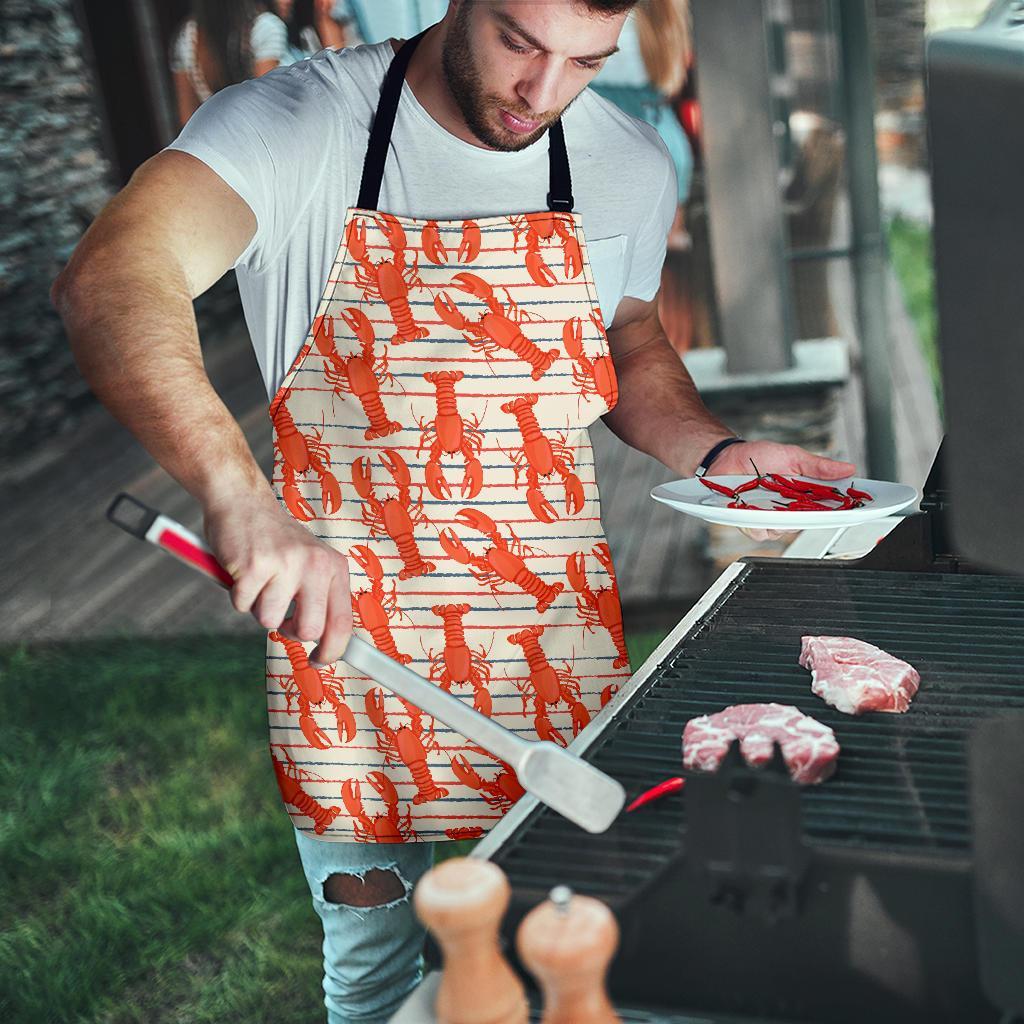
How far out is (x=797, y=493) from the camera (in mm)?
1772

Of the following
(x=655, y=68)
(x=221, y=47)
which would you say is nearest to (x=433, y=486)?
(x=655, y=68)

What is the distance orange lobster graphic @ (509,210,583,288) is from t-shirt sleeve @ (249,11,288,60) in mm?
5159

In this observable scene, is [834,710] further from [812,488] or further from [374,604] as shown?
[374,604]

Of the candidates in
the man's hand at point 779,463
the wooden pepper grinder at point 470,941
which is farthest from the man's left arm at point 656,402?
the wooden pepper grinder at point 470,941

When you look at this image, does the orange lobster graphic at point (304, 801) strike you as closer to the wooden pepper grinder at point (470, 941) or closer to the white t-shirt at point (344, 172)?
the white t-shirt at point (344, 172)

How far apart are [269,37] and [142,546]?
2.72m

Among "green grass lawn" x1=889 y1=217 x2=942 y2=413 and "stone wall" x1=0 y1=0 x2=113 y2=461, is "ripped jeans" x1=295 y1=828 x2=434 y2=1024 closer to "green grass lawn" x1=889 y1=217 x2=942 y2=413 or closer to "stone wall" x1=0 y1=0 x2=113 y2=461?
"stone wall" x1=0 y1=0 x2=113 y2=461

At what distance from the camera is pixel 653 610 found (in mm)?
4781

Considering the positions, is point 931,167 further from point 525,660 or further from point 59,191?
point 59,191

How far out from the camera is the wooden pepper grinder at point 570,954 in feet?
2.76

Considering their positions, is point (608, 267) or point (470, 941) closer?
point (470, 941)

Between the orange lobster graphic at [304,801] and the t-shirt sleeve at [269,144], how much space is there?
0.72 m

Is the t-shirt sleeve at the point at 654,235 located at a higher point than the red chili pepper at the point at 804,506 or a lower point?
higher

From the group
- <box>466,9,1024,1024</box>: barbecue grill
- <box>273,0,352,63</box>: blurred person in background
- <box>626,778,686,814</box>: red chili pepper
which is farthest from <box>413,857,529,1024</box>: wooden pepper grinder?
<box>273,0,352,63</box>: blurred person in background
